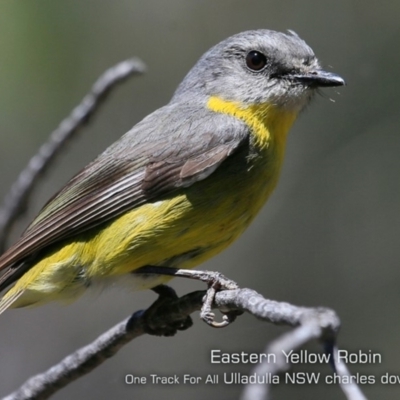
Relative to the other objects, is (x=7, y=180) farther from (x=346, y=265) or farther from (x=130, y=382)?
(x=346, y=265)

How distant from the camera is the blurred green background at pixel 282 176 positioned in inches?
297

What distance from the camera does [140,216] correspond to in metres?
4.65

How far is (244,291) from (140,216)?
1.21 m

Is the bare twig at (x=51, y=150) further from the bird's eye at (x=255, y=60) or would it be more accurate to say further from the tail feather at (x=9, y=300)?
the bird's eye at (x=255, y=60)

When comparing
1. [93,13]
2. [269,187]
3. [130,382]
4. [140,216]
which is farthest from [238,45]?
[93,13]

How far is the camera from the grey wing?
474 centimetres

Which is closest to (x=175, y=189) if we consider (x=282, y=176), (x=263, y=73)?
(x=263, y=73)

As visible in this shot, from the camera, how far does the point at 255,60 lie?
5.23m

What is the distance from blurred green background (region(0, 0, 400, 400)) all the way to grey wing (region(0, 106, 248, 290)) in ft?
7.65

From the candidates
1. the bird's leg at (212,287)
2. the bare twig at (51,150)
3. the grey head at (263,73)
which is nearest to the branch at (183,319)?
the bird's leg at (212,287)

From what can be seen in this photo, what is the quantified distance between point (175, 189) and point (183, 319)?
2.41 ft

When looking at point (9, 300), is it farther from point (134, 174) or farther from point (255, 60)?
point (255, 60)

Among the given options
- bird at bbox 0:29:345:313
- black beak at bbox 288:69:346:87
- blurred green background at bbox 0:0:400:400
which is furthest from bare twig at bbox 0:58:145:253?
blurred green background at bbox 0:0:400:400

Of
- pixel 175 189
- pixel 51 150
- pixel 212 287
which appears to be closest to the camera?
Result: pixel 212 287
